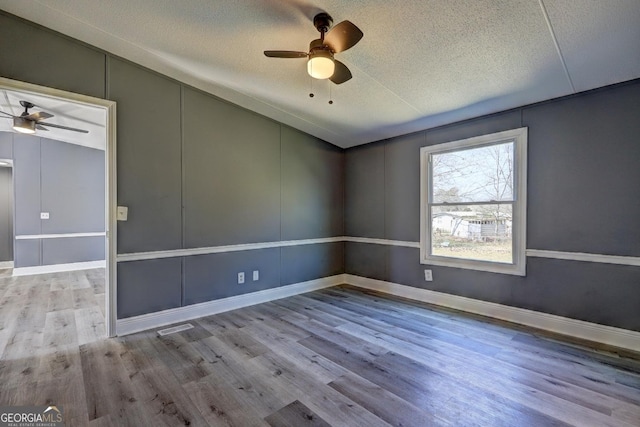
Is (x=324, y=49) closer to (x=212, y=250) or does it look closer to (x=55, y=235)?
(x=212, y=250)

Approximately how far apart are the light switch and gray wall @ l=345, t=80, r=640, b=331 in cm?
388

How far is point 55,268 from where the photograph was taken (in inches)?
242

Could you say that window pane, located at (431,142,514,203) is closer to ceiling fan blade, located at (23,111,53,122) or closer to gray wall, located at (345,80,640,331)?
gray wall, located at (345,80,640,331)

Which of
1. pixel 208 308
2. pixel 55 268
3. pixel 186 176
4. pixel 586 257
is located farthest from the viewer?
pixel 55 268

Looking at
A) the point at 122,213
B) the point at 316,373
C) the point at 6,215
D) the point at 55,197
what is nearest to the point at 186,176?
the point at 122,213

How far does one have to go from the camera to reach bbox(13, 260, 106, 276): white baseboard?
5.77m

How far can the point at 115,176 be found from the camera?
294 cm

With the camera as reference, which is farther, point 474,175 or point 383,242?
point 383,242

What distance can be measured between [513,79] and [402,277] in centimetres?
283

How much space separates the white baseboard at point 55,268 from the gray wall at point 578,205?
24.3 feet

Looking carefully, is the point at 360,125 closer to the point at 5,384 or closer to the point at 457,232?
the point at 457,232

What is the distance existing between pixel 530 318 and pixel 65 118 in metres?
7.52

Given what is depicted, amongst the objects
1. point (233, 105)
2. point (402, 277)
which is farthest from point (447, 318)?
point (233, 105)

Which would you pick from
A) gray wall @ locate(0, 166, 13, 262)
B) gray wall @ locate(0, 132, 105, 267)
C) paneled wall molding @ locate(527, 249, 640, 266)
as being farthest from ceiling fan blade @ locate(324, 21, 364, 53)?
gray wall @ locate(0, 166, 13, 262)
